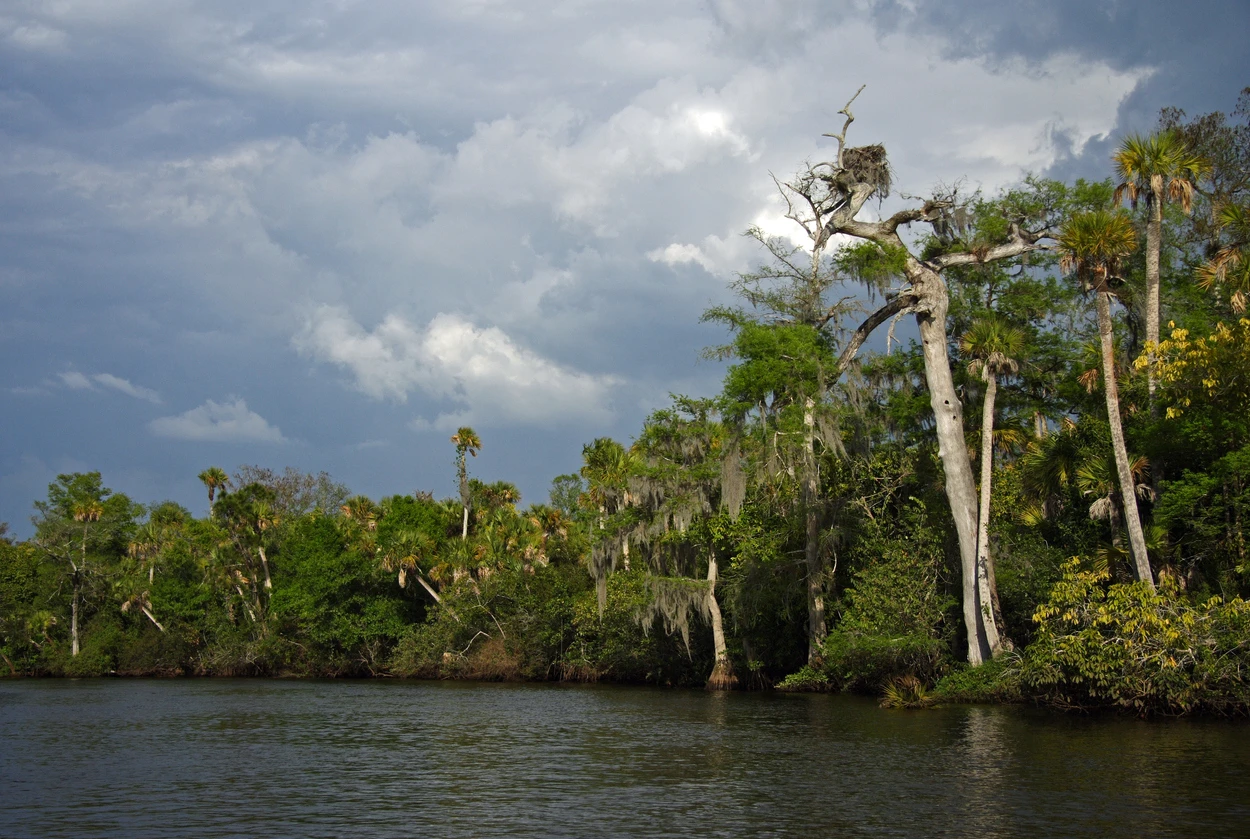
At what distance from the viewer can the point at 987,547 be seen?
94.0ft

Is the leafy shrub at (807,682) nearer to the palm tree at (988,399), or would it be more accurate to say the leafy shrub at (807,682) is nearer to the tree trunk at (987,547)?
the tree trunk at (987,547)

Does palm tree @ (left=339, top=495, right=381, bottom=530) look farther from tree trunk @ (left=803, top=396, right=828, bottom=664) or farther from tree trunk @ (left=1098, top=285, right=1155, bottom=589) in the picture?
tree trunk @ (left=1098, top=285, right=1155, bottom=589)

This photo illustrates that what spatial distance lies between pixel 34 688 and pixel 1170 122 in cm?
5171

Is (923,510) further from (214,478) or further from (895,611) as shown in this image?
(214,478)

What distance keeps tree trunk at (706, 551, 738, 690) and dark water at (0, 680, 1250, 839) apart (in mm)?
8435

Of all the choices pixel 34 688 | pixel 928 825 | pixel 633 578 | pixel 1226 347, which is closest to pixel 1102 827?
pixel 928 825

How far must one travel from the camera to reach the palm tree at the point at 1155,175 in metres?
24.6

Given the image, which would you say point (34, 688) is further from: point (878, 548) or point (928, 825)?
point (928, 825)

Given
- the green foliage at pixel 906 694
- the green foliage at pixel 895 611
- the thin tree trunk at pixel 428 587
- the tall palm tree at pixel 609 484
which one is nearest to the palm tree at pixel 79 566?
the thin tree trunk at pixel 428 587

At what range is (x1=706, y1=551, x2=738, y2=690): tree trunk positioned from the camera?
3784 centimetres

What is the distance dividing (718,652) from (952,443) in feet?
43.0

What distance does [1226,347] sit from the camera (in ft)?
69.7

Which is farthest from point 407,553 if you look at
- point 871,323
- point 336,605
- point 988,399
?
point 988,399

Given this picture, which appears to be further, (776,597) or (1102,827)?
(776,597)
